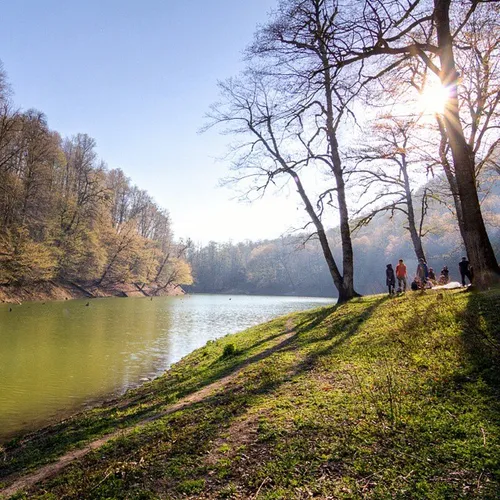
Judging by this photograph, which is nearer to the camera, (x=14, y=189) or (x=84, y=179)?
(x=14, y=189)

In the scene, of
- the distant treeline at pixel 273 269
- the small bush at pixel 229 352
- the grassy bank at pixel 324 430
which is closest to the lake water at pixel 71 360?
the grassy bank at pixel 324 430

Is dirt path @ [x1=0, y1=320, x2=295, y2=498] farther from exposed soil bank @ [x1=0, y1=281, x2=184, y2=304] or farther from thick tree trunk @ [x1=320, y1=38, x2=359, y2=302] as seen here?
exposed soil bank @ [x1=0, y1=281, x2=184, y2=304]

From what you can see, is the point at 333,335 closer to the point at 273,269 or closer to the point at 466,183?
the point at 466,183

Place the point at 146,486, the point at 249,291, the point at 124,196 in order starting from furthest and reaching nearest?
the point at 249,291
the point at 124,196
the point at 146,486

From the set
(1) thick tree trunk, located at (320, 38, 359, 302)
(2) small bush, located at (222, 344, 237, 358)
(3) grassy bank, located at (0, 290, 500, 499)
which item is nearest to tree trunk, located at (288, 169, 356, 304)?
(1) thick tree trunk, located at (320, 38, 359, 302)

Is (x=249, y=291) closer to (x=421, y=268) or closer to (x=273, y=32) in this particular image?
(x=421, y=268)

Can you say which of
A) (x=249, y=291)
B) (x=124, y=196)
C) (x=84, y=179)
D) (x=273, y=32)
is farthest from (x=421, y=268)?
(x=249, y=291)

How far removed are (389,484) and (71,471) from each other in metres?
3.62

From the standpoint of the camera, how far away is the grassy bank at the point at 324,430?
2.96 meters

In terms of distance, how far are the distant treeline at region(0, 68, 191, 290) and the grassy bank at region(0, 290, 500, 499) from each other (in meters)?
32.2

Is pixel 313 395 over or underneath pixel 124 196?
underneath

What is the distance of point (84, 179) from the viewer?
2208 inches

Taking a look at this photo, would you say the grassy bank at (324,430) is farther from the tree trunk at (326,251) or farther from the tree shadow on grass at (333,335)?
the tree trunk at (326,251)

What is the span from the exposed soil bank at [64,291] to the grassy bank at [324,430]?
3604 cm
